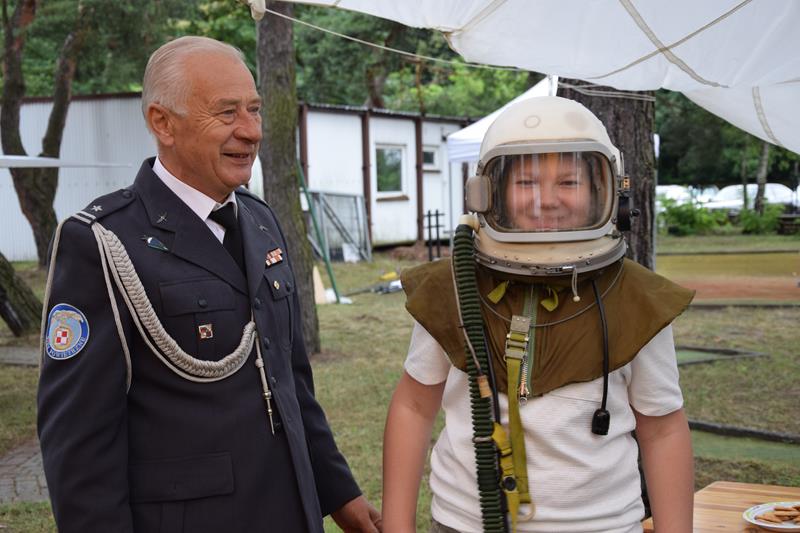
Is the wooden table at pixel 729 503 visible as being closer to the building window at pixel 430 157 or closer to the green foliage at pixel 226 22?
the building window at pixel 430 157

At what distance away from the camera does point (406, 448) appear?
92.0 inches

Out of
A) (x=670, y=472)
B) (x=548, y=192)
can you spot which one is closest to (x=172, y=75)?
(x=548, y=192)

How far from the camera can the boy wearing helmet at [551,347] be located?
2.14 metres

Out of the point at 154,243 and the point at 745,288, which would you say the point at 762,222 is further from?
the point at 154,243

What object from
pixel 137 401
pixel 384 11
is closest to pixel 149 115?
pixel 137 401

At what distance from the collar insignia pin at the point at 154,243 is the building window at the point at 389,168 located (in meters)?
21.4

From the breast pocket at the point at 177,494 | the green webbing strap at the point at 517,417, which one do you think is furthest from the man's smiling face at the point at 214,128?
the green webbing strap at the point at 517,417

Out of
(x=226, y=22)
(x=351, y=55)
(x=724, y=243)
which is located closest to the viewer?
(x=226, y=22)

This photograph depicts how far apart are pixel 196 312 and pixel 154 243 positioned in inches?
7.4

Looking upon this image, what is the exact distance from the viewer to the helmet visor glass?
219 cm

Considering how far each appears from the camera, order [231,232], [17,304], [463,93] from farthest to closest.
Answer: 1. [463,93]
2. [17,304]
3. [231,232]

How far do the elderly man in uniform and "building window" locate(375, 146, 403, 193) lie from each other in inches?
837

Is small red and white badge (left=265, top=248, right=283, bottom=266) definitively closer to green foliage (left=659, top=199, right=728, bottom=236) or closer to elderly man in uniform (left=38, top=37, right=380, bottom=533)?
elderly man in uniform (left=38, top=37, right=380, bottom=533)

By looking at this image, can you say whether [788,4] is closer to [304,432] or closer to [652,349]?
[652,349]
